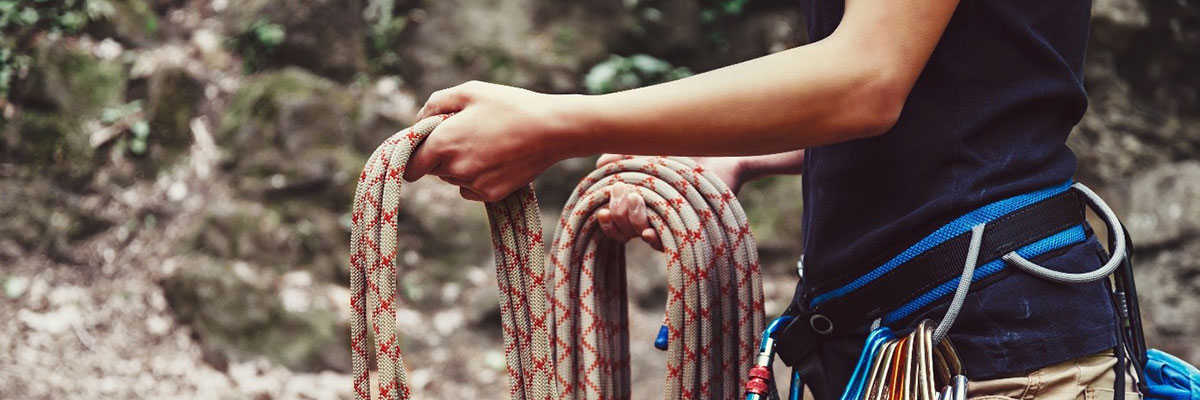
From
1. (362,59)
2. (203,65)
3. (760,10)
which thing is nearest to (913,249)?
(760,10)

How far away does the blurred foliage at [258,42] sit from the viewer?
4938 mm

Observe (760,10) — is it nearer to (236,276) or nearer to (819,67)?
(236,276)

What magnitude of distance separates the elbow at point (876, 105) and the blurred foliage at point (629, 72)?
3807mm

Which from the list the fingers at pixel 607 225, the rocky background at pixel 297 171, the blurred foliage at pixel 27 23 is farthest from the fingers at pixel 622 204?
the blurred foliage at pixel 27 23

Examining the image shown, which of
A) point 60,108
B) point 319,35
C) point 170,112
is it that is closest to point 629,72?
point 319,35

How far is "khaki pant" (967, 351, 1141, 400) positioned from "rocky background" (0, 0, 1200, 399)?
2.90m

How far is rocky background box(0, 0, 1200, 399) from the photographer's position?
4047mm

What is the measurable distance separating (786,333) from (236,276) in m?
3.50

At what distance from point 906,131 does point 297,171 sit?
386 centimetres

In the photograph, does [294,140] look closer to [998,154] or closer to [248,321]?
[248,321]

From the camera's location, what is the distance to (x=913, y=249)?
1.13 metres

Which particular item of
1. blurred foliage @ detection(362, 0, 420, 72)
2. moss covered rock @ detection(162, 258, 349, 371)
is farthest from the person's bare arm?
blurred foliage @ detection(362, 0, 420, 72)

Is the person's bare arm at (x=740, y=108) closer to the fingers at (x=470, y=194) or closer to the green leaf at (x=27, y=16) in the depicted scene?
the fingers at (x=470, y=194)

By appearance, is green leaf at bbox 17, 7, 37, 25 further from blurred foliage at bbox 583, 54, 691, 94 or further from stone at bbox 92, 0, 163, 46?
blurred foliage at bbox 583, 54, 691, 94
